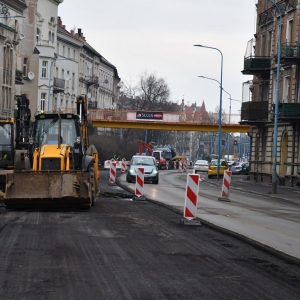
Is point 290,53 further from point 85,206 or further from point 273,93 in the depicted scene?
point 85,206

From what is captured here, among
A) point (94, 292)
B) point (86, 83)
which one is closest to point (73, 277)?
point (94, 292)

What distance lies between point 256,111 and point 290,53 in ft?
28.3

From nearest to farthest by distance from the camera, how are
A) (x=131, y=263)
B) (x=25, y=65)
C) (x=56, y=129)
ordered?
1. (x=131, y=263)
2. (x=56, y=129)
3. (x=25, y=65)

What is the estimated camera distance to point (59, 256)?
12195mm

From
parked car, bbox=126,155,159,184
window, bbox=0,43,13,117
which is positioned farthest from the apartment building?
parked car, bbox=126,155,159,184

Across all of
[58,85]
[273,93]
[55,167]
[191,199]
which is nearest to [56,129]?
[55,167]

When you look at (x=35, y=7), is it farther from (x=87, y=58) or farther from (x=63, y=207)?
(x=63, y=207)

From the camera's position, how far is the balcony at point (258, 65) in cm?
5866

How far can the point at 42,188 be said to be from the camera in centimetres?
2136

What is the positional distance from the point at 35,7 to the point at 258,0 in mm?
27468

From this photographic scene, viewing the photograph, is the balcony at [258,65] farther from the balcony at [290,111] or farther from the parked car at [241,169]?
the parked car at [241,169]

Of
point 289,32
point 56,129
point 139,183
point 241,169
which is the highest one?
point 289,32

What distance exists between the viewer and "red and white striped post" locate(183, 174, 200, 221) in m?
18.9

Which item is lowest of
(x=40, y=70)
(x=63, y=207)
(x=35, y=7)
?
(x=63, y=207)
